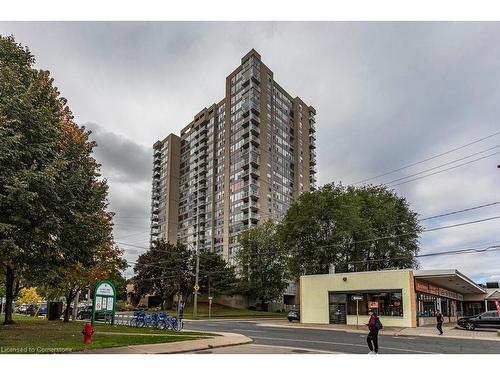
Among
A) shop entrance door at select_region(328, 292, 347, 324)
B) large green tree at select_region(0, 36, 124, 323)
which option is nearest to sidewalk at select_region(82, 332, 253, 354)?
large green tree at select_region(0, 36, 124, 323)

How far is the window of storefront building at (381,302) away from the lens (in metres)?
35.7

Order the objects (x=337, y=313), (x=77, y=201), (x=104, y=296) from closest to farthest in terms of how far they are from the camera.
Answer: (x=77, y=201)
(x=104, y=296)
(x=337, y=313)

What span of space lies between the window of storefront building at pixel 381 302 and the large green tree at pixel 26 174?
25.6 metres

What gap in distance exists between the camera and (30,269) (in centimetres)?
2030

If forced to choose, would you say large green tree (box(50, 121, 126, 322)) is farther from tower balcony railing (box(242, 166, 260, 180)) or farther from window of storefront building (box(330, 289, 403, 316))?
tower balcony railing (box(242, 166, 260, 180))

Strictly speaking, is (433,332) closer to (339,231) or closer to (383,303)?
(383,303)

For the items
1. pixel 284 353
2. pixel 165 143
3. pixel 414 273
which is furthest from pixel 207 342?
pixel 165 143

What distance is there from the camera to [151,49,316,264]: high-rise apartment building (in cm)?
9262

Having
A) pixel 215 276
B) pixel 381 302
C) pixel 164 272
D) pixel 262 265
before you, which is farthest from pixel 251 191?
pixel 381 302

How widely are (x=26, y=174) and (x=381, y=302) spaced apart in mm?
29821

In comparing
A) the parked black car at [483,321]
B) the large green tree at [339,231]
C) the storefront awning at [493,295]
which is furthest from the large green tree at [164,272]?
the parked black car at [483,321]

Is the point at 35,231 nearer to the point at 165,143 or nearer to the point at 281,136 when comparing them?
the point at 281,136

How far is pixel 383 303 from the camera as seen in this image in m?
36.8

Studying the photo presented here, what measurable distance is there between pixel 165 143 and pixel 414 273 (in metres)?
100
